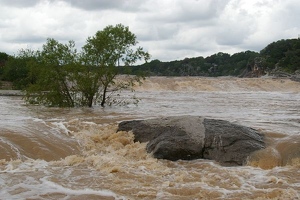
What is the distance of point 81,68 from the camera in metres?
20.1

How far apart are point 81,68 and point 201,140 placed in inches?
465

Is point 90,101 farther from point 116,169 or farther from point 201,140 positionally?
point 116,169

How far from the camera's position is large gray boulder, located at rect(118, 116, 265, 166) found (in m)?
9.39

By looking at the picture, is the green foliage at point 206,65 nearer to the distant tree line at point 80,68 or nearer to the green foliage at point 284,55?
the green foliage at point 284,55

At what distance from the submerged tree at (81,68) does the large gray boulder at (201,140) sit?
10.5m

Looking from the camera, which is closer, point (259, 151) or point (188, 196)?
point (188, 196)

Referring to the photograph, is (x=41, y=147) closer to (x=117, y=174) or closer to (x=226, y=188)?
(x=117, y=174)

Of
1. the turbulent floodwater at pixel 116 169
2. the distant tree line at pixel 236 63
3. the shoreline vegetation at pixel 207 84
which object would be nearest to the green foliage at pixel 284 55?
the distant tree line at pixel 236 63

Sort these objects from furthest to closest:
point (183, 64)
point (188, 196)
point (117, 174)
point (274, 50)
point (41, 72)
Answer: point (183, 64), point (274, 50), point (41, 72), point (117, 174), point (188, 196)

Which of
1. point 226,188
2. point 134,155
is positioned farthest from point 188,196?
point 134,155

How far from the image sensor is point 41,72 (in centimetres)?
1995

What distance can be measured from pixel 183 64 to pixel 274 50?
3631cm

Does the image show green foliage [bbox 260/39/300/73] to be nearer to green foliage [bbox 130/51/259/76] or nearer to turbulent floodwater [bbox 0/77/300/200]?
green foliage [bbox 130/51/259/76]

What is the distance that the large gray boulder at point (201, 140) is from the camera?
30.8 ft
